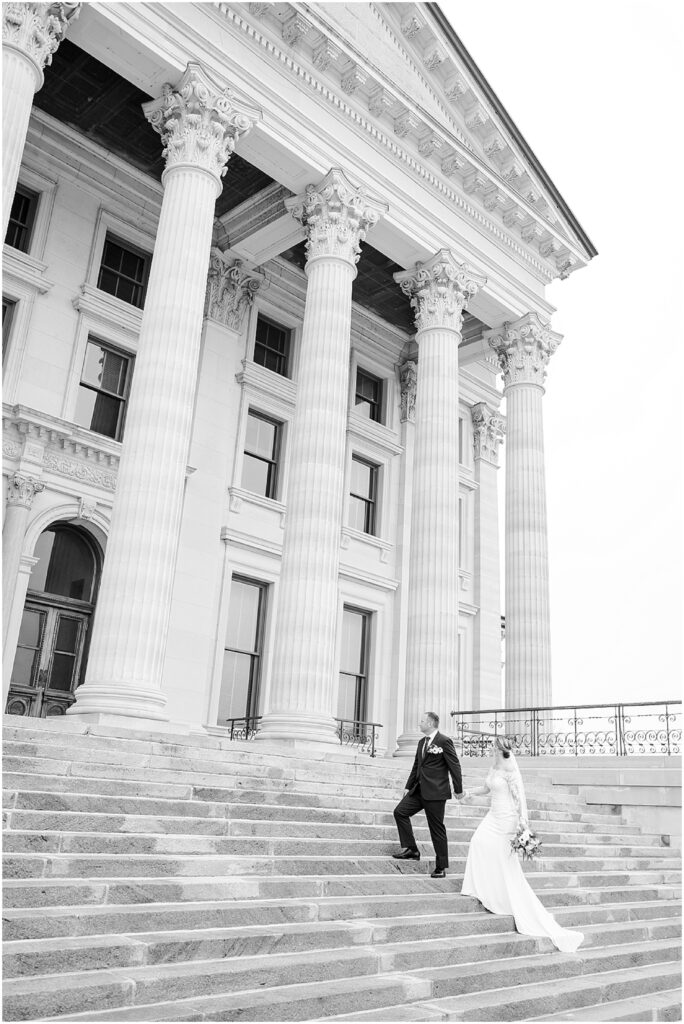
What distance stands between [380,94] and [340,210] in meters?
3.13

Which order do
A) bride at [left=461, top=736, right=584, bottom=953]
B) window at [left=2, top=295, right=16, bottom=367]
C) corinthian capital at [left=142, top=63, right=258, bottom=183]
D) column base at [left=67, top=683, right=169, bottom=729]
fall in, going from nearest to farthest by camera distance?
1. bride at [left=461, top=736, right=584, bottom=953]
2. column base at [left=67, top=683, right=169, bottom=729]
3. corinthian capital at [left=142, top=63, right=258, bottom=183]
4. window at [left=2, top=295, right=16, bottom=367]

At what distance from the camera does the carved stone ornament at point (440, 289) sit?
20828 millimetres

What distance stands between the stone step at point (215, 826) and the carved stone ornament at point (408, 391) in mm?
16190

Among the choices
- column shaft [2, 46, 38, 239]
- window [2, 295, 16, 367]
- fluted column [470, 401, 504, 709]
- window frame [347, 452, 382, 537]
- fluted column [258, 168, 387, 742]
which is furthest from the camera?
fluted column [470, 401, 504, 709]

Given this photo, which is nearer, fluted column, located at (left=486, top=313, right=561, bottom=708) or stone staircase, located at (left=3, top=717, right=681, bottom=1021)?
stone staircase, located at (left=3, top=717, right=681, bottom=1021)

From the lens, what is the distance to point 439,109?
22.3 m

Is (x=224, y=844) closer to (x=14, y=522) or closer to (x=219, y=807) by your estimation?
(x=219, y=807)

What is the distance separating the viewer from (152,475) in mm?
13953

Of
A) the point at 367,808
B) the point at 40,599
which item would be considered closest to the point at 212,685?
the point at 40,599

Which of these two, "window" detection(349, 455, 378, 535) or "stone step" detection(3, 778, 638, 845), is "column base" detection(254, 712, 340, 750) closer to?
"stone step" detection(3, 778, 638, 845)

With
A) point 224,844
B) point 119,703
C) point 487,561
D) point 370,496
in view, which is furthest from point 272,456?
point 224,844

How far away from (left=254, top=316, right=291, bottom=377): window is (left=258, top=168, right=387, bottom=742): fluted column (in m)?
4.90

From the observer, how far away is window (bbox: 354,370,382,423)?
26.1 meters

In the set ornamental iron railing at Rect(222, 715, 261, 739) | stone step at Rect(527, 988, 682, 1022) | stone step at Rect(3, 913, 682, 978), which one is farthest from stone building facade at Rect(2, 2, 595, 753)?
stone step at Rect(527, 988, 682, 1022)
